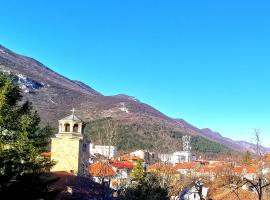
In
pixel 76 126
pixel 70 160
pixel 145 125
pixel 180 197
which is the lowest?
pixel 180 197

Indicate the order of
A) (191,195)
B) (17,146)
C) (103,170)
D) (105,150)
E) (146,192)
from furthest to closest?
(191,195) < (105,150) < (103,170) < (146,192) < (17,146)

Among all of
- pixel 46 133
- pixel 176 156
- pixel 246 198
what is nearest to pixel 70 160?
pixel 46 133

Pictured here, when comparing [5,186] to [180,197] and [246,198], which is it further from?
[180,197]

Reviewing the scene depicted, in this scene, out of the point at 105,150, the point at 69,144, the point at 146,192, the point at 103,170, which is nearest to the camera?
the point at 146,192

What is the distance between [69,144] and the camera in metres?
39.8

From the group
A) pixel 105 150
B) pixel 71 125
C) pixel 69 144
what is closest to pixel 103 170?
pixel 69 144

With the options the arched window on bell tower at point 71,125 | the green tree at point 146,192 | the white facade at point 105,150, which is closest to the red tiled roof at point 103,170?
the white facade at point 105,150

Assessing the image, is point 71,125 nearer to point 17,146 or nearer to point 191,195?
point 17,146

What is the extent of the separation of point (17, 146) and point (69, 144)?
752 inches

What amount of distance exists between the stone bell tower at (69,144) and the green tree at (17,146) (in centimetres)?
1155

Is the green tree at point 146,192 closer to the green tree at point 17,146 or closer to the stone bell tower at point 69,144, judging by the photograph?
the stone bell tower at point 69,144

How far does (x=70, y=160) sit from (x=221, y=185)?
22837 millimetres

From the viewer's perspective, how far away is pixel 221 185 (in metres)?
55.7

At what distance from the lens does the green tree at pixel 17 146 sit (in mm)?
17219
